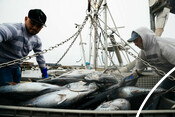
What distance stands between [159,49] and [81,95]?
1.39m

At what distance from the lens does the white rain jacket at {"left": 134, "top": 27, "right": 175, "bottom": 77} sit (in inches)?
54.1

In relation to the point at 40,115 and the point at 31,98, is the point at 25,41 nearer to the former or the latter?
the point at 31,98

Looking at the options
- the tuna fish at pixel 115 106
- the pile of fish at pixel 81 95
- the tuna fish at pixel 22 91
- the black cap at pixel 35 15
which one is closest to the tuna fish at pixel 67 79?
the pile of fish at pixel 81 95

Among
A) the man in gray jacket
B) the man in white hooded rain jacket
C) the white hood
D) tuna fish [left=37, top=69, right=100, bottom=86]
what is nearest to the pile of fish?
tuna fish [left=37, top=69, right=100, bottom=86]

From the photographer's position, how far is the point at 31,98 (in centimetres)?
103

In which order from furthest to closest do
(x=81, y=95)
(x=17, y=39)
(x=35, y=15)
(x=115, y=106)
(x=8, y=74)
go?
(x=8, y=74)
(x=17, y=39)
(x=35, y=15)
(x=81, y=95)
(x=115, y=106)

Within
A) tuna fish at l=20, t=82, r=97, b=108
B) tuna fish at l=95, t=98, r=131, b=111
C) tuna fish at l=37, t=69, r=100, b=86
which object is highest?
tuna fish at l=37, t=69, r=100, b=86

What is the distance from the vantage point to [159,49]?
1484mm

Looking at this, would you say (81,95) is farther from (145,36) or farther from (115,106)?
(145,36)

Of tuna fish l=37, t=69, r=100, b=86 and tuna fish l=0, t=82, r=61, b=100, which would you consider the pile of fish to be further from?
tuna fish l=37, t=69, r=100, b=86

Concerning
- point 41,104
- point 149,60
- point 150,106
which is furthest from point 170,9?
point 41,104

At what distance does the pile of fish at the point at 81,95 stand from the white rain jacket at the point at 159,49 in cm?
55

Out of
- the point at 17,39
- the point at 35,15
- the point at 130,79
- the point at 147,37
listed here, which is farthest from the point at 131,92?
the point at 17,39

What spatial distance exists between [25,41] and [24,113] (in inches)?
43.6
